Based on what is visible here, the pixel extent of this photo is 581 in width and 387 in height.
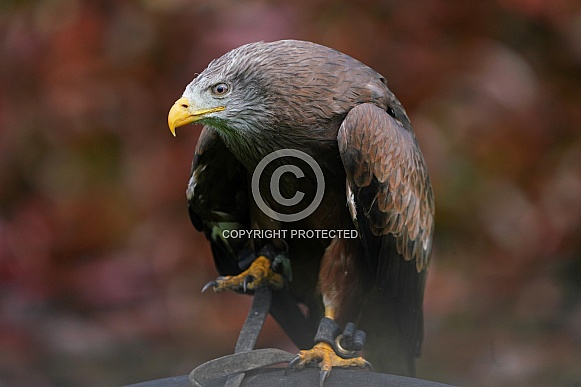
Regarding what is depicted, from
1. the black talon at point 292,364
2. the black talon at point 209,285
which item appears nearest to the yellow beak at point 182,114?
the black talon at point 209,285

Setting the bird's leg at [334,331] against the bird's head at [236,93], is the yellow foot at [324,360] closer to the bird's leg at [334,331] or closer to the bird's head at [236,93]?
the bird's leg at [334,331]

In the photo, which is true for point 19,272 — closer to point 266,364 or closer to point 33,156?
point 33,156

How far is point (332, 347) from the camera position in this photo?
2941mm

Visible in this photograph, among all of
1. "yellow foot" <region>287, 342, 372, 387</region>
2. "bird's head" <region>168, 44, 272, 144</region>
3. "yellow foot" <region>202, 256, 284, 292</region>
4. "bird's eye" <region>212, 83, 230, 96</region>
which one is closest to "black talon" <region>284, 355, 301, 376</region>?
"yellow foot" <region>287, 342, 372, 387</region>

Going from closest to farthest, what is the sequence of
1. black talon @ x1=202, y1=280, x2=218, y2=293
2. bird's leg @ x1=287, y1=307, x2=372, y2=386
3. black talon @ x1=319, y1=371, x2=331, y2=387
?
black talon @ x1=319, y1=371, x2=331, y2=387, bird's leg @ x1=287, y1=307, x2=372, y2=386, black talon @ x1=202, y1=280, x2=218, y2=293

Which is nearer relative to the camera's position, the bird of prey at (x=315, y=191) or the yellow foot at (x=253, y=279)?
the bird of prey at (x=315, y=191)

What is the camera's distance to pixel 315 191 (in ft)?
9.89

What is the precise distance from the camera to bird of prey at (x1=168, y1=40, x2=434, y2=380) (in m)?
2.86

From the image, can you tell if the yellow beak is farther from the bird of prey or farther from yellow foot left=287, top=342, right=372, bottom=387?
yellow foot left=287, top=342, right=372, bottom=387

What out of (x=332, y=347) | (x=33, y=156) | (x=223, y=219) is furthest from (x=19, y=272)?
(x=332, y=347)

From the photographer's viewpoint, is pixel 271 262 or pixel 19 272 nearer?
pixel 271 262

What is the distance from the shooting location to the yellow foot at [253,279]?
322 centimetres

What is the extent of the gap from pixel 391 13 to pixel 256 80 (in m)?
1.22

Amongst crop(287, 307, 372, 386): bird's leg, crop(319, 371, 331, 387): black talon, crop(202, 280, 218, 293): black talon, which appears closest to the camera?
crop(319, 371, 331, 387): black talon
